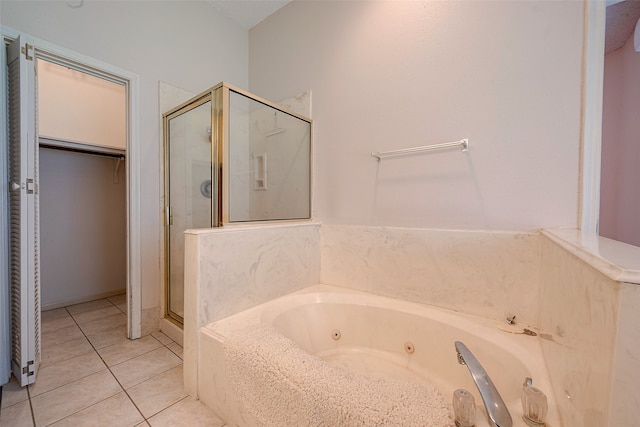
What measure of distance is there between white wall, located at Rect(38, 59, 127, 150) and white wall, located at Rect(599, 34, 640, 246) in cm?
364

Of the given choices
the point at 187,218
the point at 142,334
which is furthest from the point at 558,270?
the point at 142,334

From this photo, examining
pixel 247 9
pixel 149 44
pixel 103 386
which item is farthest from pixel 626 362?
pixel 247 9

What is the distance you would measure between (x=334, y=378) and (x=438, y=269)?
2.94 ft

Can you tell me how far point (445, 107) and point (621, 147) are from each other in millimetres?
1416

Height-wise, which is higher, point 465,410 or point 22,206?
point 22,206

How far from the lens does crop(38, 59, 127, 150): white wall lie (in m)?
1.97

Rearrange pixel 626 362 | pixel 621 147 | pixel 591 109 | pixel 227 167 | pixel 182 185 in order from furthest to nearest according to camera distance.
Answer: pixel 182 185, pixel 621 147, pixel 227 167, pixel 591 109, pixel 626 362

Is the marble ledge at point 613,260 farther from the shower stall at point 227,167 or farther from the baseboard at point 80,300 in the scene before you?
the baseboard at point 80,300

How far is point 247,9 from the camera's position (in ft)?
6.84

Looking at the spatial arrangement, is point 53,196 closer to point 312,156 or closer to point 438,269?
point 312,156

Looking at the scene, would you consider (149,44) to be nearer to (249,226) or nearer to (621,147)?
(249,226)

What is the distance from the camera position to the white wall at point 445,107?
108 centimetres

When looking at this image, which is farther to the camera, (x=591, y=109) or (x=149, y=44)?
(x=149, y=44)

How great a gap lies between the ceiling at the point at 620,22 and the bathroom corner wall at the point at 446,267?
1.45 meters
